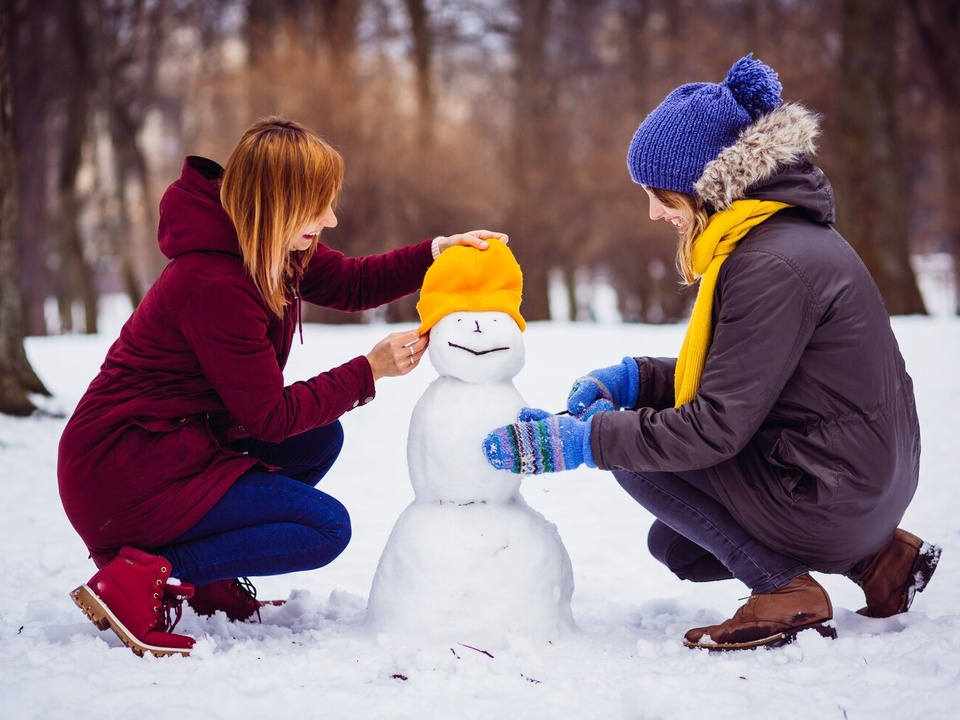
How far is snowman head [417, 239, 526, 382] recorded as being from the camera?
7.82 feet

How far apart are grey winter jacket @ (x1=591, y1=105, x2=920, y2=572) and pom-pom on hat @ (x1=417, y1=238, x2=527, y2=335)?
468 millimetres

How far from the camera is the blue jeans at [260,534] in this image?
7.42 feet

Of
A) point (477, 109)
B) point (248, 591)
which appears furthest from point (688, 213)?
point (477, 109)

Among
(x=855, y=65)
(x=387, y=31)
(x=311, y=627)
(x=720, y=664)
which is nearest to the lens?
(x=720, y=664)

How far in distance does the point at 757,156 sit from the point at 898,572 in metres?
1.14

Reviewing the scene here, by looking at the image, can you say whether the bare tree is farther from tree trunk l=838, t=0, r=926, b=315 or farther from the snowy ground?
the snowy ground

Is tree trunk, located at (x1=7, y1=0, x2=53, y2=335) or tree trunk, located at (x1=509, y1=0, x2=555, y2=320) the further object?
tree trunk, located at (x1=509, y1=0, x2=555, y2=320)

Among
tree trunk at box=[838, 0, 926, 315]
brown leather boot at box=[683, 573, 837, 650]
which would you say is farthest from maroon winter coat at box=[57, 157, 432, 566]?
tree trunk at box=[838, 0, 926, 315]

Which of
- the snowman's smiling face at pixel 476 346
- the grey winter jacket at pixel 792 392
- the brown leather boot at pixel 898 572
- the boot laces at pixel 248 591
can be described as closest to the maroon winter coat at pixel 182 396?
the snowman's smiling face at pixel 476 346

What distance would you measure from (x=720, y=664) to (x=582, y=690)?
350 mm

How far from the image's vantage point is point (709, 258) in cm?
226

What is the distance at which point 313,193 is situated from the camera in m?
2.29

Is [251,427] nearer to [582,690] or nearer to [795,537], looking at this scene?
[582,690]

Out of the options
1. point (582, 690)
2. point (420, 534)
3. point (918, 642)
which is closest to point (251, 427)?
point (420, 534)
